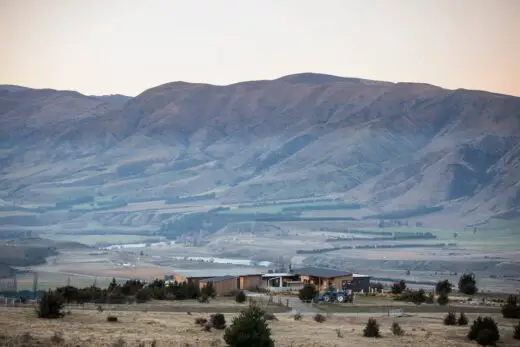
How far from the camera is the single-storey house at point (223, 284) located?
65562 millimetres

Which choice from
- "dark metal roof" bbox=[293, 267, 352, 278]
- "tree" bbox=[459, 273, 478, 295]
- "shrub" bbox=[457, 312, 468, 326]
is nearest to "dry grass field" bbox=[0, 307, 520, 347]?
"shrub" bbox=[457, 312, 468, 326]

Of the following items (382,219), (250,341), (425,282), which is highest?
(382,219)

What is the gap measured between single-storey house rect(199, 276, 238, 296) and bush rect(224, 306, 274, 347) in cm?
2716

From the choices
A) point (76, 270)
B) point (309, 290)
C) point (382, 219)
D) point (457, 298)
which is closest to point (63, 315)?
point (309, 290)

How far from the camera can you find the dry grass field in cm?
3572

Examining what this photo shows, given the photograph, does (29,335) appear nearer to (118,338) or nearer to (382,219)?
(118,338)

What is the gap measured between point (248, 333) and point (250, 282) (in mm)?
33385

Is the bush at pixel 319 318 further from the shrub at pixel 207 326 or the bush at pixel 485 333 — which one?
the bush at pixel 485 333

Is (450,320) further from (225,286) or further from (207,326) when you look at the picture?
(225,286)

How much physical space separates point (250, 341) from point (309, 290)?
2262 cm

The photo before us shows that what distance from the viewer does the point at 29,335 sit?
34.9m

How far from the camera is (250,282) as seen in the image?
69750 mm

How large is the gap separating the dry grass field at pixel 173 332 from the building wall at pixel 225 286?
56.9 ft

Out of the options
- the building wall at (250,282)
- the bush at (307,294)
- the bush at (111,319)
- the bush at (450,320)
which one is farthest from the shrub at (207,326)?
the building wall at (250,282)
